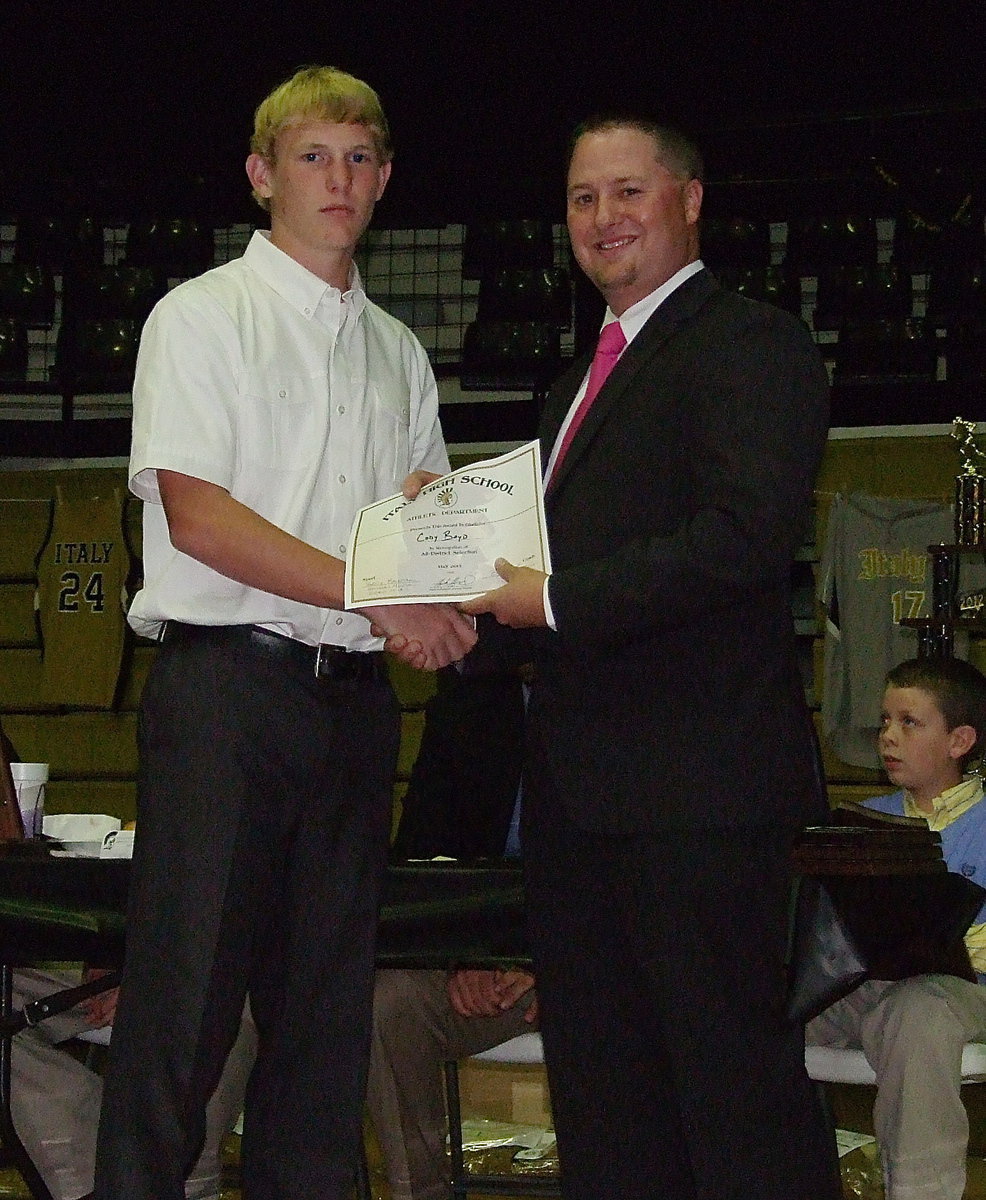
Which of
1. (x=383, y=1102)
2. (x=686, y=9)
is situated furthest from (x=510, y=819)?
(x=686, y=9)

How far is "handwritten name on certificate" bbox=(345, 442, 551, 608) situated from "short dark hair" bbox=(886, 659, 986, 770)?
67.5 inches

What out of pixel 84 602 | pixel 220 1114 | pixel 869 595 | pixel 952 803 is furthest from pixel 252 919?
pixel 84 602

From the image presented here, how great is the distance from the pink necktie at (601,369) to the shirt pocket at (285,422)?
1.06 ft

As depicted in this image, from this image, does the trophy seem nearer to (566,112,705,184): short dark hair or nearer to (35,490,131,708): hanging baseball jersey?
(566,112,705,184): short dark hair

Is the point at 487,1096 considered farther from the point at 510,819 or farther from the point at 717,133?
the point at 717,133

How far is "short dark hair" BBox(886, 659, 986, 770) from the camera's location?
3.28 meters

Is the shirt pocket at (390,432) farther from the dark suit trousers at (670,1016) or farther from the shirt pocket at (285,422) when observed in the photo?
the dark suit trousers at (670,1016)

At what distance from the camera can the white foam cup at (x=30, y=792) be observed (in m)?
2.60

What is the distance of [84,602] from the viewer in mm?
7379

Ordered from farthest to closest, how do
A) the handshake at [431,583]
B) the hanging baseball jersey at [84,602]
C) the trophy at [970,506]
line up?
the hanging baseball jersey at [84,602], the trophy at [970,506], the handshake at [431,583]

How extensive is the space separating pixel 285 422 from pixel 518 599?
400mm

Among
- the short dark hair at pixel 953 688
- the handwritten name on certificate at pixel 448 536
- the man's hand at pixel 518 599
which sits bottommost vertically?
the short dark hair at pixel 953 688

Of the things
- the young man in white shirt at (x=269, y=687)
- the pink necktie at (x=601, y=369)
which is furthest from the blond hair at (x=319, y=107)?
the pink necktie at (x=601, y=369)

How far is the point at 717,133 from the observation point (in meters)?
7.09
